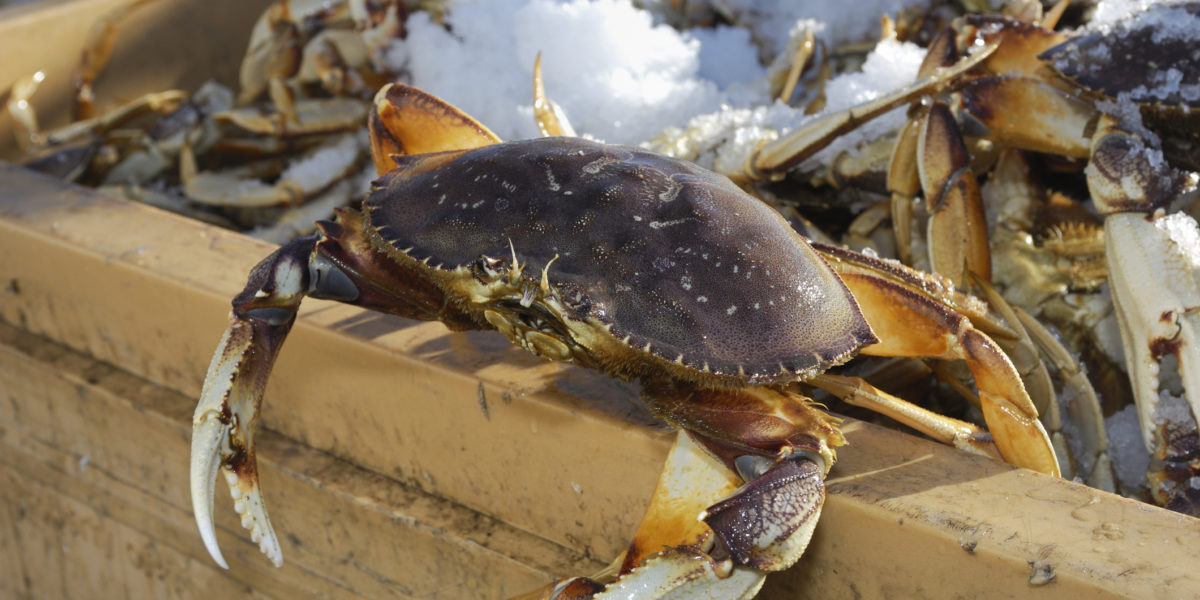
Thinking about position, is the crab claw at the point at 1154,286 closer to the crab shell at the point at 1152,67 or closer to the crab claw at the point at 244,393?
the crab shell at the point at 1152,67

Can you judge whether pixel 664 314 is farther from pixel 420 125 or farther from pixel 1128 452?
pixel 1128 452

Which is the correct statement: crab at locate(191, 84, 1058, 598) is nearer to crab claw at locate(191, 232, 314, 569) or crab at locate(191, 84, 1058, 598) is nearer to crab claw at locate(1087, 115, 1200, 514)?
crab claw at locate(191, 232, 314, 569)

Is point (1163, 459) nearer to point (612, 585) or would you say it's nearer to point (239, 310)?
point (612, 585)

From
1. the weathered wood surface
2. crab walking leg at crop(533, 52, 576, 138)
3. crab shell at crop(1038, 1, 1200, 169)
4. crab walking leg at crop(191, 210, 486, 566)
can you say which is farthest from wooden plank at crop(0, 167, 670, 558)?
crab shell at crop(1038, 1, 1200, 169)

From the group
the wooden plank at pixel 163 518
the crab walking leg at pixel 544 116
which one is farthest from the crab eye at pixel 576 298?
the crab walking leg at pixel 544 116

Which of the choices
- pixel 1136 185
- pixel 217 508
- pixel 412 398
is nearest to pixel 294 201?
pixel 217 508

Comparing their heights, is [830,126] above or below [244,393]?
above

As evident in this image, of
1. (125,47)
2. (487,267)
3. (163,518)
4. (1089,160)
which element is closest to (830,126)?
(1089,160)
